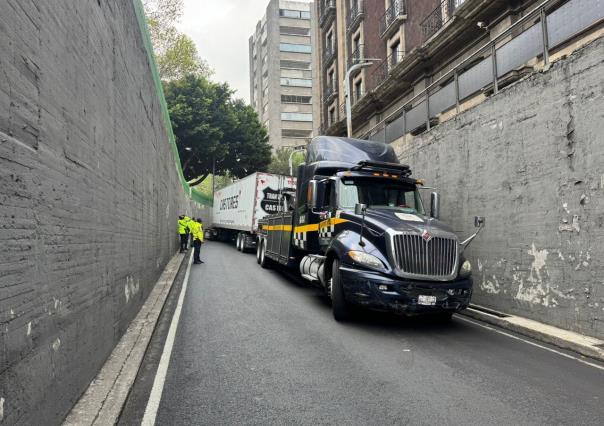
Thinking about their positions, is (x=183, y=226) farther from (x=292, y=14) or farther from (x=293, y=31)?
(x=292, y=14)

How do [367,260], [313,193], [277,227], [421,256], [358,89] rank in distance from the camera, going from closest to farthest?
1. [421,256]
2. [367,260]
3. [313,193]
4. [277,227]
5. [358,89]

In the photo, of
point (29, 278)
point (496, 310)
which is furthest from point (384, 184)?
point (29, 278)

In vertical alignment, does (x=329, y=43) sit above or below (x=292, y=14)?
below

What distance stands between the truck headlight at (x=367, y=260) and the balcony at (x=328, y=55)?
28265mm

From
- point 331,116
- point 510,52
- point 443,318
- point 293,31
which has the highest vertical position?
point 293,31

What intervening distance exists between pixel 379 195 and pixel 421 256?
2.06m

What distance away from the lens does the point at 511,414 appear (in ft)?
12.7

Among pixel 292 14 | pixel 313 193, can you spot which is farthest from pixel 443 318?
pixel 292 14

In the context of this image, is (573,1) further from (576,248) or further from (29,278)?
(29,278)

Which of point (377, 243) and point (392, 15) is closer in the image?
point (377, 243)

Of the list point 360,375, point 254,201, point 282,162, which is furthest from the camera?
point 282,162

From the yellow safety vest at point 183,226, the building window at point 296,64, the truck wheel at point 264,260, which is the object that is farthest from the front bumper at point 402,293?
the building window at point 296,64

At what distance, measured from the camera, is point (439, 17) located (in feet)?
61.6

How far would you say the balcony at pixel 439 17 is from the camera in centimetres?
1780
